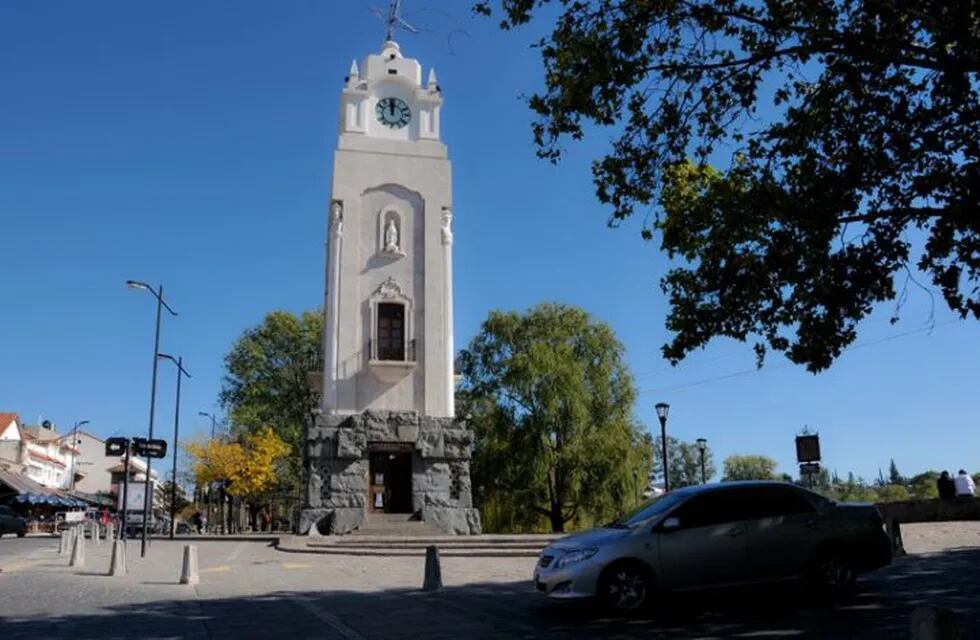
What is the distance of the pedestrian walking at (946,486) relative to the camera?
91.9 ft

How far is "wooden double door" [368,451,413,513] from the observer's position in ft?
100

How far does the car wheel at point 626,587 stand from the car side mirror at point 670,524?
1.90 feet

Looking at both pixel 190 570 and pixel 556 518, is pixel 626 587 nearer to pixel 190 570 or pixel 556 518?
Answer: pixel 190 570

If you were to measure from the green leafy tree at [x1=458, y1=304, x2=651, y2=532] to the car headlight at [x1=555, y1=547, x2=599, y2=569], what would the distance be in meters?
25.5

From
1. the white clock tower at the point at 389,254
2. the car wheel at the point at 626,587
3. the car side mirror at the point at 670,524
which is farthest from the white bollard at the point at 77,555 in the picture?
the car side mirror at the point at 670,524

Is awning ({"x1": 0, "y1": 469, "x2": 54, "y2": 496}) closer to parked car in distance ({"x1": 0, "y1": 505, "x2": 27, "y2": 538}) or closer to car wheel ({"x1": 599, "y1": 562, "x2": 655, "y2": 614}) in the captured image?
parked car in distance ({"x1": 0, "y1": 505, "x2": 27, "y2": 538})

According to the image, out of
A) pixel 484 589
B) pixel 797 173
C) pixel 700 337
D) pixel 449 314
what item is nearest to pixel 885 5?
pixel 797 173

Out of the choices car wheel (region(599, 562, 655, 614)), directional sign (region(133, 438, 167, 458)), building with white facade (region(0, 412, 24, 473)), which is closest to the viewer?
car wheel (region(599, 562, 655, 614))

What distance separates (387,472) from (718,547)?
21882mm

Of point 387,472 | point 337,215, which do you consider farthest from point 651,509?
point 337,215

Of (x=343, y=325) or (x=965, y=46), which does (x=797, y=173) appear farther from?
(x=343, y=325)

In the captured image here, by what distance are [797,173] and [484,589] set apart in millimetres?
8533

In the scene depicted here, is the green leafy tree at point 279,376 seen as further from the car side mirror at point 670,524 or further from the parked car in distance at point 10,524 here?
the car side mirror at point 670,524

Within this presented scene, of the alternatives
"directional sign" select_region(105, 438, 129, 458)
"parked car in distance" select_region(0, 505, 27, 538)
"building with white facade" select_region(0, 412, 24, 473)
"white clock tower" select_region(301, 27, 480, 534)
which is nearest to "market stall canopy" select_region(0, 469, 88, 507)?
"building with white facade" select_region(0, 412, 24, 473)
